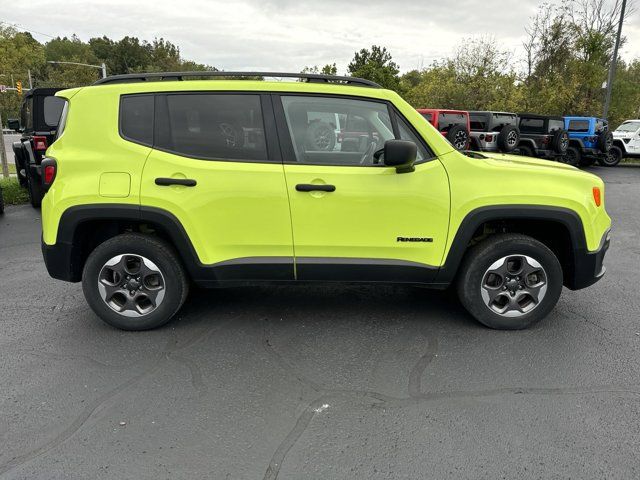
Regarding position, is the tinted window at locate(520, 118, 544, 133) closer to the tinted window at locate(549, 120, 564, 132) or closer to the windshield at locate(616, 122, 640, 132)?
the tinted window at locate(549, 120, 564, 132)

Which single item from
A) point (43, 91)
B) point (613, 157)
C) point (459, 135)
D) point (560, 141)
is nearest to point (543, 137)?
point (560, 141)

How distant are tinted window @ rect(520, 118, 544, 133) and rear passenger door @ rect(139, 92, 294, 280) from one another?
16.6 metres

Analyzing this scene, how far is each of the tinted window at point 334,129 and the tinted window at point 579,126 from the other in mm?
17616

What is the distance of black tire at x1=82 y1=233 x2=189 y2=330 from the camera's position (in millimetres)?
3566

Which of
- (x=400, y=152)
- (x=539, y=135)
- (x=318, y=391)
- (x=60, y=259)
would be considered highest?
(x=539, y=135)

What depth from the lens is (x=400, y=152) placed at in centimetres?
323

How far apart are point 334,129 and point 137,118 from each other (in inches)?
56.3

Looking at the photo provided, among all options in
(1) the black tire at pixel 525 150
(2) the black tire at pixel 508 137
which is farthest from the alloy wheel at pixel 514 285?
(1) the black tire at pixel 525 150

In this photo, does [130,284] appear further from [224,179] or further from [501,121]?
[501,121]

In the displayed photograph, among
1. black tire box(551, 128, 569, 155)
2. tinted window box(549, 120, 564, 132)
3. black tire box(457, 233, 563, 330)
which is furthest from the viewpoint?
tinted window box(549, 120, 564, 132)

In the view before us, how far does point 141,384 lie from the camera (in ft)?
9.88

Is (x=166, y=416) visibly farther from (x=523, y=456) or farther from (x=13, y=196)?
(x=13, y=196)

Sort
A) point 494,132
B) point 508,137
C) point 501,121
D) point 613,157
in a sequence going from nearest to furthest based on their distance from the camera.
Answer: point 508,137
point 494,132
point 501,121
point 613,157

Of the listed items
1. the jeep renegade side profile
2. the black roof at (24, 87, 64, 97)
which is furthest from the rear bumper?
the black roof at (24, 87, 64, 97)
